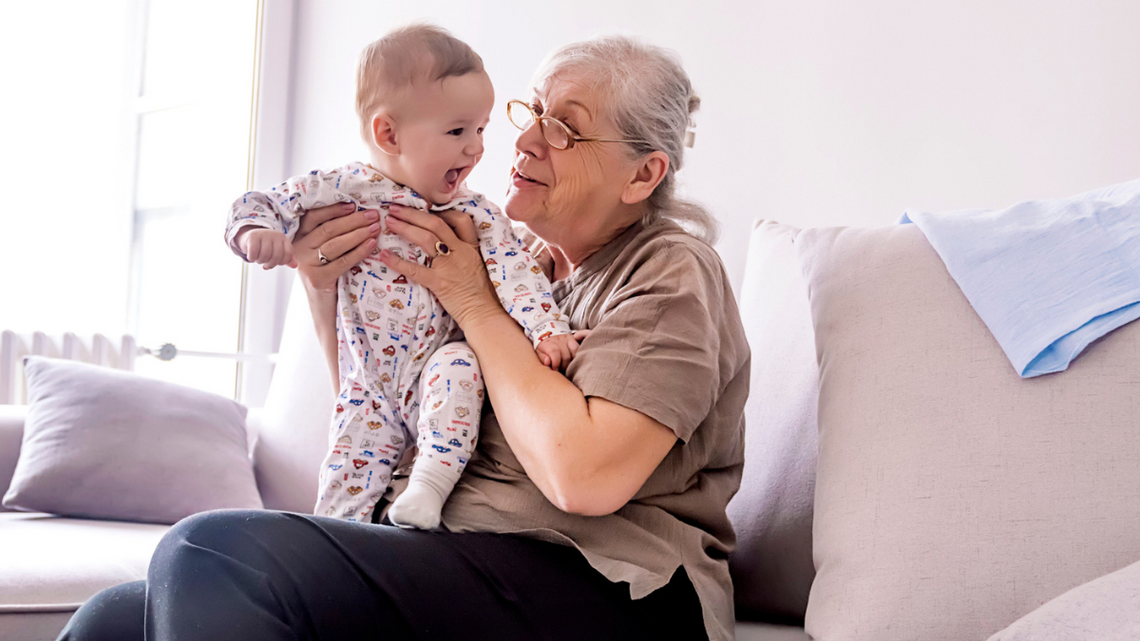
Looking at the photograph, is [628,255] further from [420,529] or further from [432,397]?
[420,529]

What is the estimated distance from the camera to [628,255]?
1355 millimetres

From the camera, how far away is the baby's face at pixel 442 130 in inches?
54.9

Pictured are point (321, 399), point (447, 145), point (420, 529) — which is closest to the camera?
point (420, 529)

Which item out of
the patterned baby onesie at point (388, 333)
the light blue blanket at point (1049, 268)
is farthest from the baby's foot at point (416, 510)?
the light blue blanket at point (1049, 268)

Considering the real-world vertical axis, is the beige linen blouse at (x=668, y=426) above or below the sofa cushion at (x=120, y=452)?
above

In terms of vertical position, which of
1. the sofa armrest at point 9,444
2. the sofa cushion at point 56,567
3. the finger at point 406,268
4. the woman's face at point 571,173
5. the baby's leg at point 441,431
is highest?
the woman's face at point 571,173

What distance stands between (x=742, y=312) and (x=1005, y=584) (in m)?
0.74

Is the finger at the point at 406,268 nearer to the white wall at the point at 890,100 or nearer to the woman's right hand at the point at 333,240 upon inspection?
the woman's right hand at the point at 333,240

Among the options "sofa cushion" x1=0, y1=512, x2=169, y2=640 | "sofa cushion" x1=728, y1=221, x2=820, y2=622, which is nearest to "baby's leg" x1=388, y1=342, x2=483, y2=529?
"sofa cushion" x1=728, y1=221, x2=820, y2=622

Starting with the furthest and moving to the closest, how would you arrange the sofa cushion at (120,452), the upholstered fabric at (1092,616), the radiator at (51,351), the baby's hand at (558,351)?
the radiator at (51,351) < the sofa cushion at (120,452) < the baby's hand at (558,351) < the upholstered fabric at (1092,616)

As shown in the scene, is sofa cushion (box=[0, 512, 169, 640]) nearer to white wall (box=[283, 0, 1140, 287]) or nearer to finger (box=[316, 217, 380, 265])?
finger (box=[316, 217, 380, 265])

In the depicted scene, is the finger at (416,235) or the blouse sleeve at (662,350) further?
the finger at (416,235)

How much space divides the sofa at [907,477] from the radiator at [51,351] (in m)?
1.44

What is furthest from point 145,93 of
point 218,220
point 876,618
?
point 876,618
